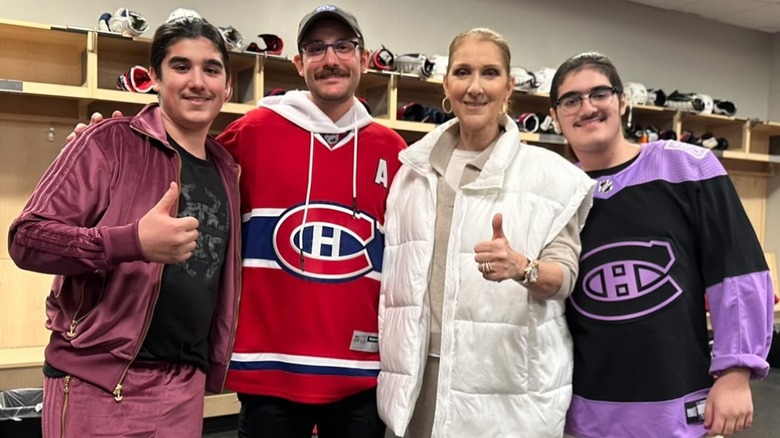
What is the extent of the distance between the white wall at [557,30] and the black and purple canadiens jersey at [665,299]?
3379 mm

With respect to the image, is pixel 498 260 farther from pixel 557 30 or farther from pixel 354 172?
pixel 557 30

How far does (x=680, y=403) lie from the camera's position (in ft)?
5.60

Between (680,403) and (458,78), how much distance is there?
1038mm

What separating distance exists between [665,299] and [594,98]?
0.58 m

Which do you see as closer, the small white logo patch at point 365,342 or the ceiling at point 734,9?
the small white logo patch at point 365,342

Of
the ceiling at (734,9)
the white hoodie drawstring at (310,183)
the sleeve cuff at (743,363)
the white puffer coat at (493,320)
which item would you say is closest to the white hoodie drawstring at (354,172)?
the white hoodie drawstring at (310,183)

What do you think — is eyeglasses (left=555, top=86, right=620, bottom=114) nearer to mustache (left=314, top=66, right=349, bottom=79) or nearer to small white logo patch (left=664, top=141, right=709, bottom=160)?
small white logo patch (left=664, top=141, right=709, bottom=160)

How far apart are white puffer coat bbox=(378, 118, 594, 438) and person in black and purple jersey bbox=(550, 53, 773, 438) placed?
3.2 inches

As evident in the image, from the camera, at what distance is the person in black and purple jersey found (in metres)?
1.68

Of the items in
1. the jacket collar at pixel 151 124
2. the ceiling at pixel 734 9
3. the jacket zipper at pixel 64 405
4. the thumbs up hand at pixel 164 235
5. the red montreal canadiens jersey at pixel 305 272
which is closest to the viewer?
the thumbs up hand at pixel 164 235

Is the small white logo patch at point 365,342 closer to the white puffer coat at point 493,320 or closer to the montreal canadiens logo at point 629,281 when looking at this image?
the white puffer coat at point 493,320

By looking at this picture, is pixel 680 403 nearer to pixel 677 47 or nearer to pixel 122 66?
pixel 122 66

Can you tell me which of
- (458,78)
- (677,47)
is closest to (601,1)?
(677,47)

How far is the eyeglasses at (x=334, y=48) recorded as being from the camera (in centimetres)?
195
